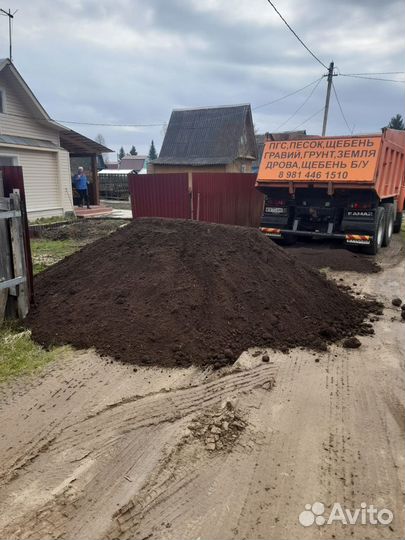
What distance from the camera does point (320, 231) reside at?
10.5 meters

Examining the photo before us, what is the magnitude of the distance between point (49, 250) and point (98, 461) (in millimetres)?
9104

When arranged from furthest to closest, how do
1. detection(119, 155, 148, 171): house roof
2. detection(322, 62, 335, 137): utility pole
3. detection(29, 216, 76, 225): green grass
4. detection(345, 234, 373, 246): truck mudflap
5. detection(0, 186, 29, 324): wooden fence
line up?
detection(119, 155, 148, 171): house roof < detection(322, 62, 335, 137): utility pole < detection(29, 216, 76, 225): green grass < detection(345, 234, 373, 246): truck mudflap < detection(0, 186, 29, 324): wooden fence

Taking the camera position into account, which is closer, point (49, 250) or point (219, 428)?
point (219, 428)

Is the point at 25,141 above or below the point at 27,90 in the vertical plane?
below

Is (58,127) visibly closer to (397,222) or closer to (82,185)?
(82,185)

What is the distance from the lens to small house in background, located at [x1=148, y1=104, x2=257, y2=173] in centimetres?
2906

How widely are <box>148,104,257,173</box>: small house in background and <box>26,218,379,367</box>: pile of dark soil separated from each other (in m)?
22.6

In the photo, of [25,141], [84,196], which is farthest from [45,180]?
[84,196]

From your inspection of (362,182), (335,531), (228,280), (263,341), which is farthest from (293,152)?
(335,531)

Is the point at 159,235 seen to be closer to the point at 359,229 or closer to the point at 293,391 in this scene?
the point at 293,391

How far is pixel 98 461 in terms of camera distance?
2.79m

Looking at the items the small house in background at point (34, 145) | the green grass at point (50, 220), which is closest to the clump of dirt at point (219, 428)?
the small house in background at point (34, 145)

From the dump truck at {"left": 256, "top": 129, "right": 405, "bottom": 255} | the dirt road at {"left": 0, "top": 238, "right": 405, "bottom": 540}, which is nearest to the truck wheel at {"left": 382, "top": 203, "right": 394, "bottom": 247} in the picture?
the dump truck at {"left": 256, "top": 129, "right": 405, "bottom": 255}

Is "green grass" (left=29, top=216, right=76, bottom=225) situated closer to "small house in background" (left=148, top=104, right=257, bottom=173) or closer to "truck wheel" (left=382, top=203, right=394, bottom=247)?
"truck wheel" (left=382, top=203, right=394, bottom=247)
